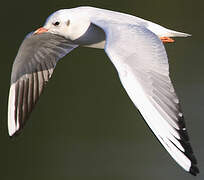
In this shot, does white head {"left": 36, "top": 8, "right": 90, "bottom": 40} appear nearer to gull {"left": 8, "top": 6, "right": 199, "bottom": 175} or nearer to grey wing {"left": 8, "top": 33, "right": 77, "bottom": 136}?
gull {"left": 8, "top": 6, "right": 199, "bottom": 175}

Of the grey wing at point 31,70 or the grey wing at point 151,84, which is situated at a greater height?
the grey wing at point 151,84

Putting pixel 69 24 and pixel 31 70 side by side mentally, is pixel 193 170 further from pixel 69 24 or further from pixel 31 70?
pixel 31 70

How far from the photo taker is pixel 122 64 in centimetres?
260

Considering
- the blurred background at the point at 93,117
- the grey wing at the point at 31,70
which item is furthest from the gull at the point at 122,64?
the blurred background at the point at 93,117

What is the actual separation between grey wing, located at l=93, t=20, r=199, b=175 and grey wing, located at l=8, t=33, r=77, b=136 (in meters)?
0.59

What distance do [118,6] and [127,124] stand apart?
1455 millimetres

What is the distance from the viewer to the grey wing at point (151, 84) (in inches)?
95.6

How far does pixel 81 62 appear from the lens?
5.36 meters

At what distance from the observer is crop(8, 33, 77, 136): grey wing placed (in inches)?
131

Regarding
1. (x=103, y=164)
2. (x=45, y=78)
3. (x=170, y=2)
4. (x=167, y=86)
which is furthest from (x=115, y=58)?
(x=170, y=2)

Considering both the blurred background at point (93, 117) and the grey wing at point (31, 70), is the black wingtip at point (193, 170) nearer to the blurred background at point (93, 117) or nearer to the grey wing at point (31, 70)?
the grey wing at point (31, 70)

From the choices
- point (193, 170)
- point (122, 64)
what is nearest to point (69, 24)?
point (122, 64)

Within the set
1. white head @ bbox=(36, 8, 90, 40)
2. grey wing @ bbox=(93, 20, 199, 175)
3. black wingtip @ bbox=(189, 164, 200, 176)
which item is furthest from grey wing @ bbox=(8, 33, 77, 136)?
black wingtip @ bbox=(189, 164, 200, 176)

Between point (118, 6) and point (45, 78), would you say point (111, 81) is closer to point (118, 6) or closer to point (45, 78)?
point (118, 6)
